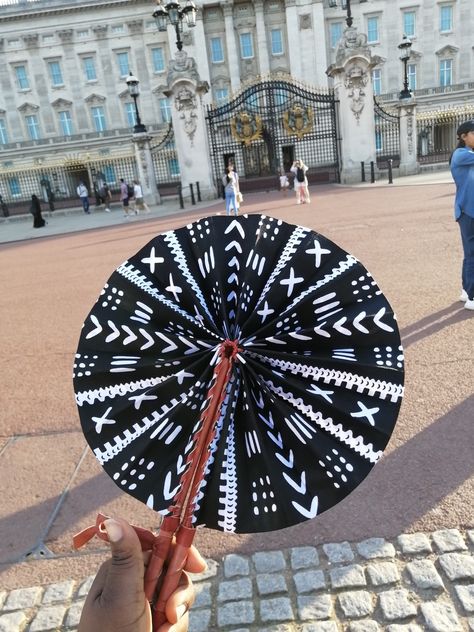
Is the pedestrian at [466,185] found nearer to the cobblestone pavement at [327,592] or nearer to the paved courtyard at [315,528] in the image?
the paved courtyard at [315,528]

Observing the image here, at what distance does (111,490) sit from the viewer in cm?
318

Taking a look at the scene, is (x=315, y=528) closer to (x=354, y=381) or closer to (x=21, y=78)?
(x=354, y=381)

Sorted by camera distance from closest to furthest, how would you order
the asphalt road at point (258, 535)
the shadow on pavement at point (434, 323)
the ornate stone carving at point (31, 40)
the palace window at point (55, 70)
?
the asphalt road at point (258, 535) < the shadow on pavement at point (434, 323) < the ornate stone carving at point (31, 40) < the palace window at point (55, 70)

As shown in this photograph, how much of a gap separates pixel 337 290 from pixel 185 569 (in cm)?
82

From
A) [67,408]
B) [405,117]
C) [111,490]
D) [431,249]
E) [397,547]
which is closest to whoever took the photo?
[397,547]

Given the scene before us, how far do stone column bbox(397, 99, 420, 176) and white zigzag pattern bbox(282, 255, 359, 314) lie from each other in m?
24.3

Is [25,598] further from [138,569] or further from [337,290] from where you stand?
[337,290]

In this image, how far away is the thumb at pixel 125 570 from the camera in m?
1.09

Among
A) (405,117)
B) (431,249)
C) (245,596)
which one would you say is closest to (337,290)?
(245,596)

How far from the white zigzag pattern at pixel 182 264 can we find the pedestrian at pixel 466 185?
471 cm

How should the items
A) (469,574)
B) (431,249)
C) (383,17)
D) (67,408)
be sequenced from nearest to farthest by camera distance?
(469,574)
(67,408)
(431,249)
(383,17)

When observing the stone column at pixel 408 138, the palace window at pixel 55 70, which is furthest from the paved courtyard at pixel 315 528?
the palace window at pixel 55 70

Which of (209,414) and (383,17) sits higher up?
(383,17)

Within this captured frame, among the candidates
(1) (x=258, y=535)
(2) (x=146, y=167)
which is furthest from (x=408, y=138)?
(1) (x=258, y=535)
